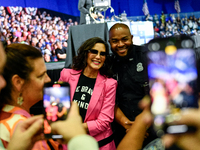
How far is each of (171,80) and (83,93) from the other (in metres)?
0.58

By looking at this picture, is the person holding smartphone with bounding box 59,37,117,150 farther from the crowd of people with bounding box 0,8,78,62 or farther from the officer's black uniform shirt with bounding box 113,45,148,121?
the crowd of people with bounding box 0,8,78,62

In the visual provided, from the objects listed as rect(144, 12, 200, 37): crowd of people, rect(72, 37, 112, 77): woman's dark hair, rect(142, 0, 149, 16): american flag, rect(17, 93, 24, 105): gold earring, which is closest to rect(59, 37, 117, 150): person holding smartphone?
rect(72, 37, 112, 77): woman's dark hair

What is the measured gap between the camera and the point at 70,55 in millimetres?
1905

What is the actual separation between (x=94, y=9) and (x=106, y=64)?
119 centimetres

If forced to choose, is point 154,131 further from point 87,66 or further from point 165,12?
point 165,12

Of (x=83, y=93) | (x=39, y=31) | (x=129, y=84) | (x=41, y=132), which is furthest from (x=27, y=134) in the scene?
(x=39, y=31)

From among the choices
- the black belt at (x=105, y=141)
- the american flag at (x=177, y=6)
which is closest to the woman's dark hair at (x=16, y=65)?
the black belt at (x=105, y=141)

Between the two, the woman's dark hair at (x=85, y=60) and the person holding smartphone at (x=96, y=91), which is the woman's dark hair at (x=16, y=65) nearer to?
the person holding smartphone at (x=96, y=91)

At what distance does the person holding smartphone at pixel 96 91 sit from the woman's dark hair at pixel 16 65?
1.53ft

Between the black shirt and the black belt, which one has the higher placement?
the black shirt

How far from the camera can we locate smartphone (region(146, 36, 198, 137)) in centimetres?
38

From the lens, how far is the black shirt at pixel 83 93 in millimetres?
893

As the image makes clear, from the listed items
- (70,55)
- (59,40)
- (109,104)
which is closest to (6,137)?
(109,104)

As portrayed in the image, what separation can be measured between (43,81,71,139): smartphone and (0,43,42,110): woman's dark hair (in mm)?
61
